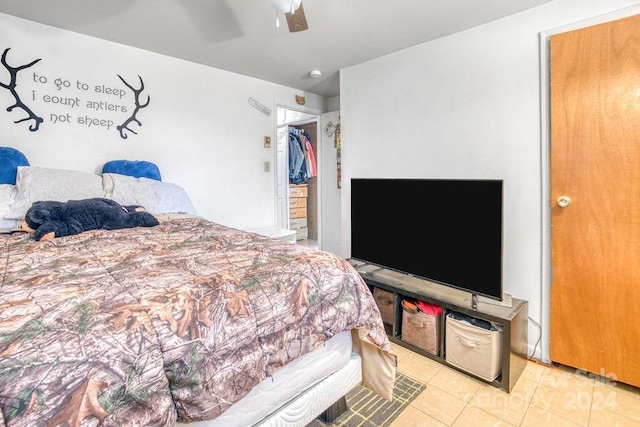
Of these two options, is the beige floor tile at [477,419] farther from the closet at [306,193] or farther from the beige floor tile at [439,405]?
the closet at [306,193]

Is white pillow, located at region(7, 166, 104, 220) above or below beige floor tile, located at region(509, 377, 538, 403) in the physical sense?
above

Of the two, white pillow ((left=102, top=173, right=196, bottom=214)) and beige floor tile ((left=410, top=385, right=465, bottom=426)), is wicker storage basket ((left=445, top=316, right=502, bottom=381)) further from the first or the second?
white pillow ((left=102, top=173, right=196, bottom=214))

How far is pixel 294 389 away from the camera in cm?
120

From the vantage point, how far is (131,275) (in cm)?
109

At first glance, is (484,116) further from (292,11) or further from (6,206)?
(6,206)

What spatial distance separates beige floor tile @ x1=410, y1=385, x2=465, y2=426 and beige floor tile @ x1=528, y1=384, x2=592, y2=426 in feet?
1.19

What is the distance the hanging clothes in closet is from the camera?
194 inches

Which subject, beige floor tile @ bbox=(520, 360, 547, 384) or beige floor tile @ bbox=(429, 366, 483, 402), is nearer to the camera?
beige floor tile @ bbox=(429, 366, 483, 402)

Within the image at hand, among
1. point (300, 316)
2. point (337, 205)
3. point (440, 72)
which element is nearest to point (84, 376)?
point (300, 316)

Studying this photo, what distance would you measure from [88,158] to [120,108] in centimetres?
46

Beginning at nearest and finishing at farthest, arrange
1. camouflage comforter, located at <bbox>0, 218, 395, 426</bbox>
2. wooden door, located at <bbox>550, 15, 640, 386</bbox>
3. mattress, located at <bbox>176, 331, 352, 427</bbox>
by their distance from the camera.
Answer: camouflage comforter, located at <bbox>0, 218, 395, 426</bbox>, mattress, located at <bbox>176, 331, 352, 427</bbox>, wooden door, located at <bbox>550, 15, 640, 386</bbox>

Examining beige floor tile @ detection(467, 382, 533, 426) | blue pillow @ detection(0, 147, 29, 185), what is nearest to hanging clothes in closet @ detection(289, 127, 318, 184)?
blue pillow @ detection(0, 147, 29, 185)

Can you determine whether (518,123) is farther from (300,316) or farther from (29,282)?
(29,282)

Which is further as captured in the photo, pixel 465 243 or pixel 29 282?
pixel 465 243
